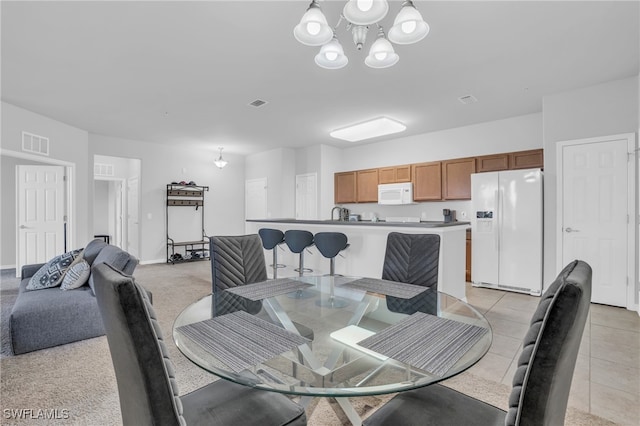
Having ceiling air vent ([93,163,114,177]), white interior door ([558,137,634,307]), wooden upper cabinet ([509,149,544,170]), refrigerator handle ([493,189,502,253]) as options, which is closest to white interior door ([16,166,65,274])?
ceiling air vent ([93,163,114,177])

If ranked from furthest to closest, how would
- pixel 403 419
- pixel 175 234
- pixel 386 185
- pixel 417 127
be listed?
pixel 175 234 → pixel 386 185 → pixel 417 127 → pixel 403 419

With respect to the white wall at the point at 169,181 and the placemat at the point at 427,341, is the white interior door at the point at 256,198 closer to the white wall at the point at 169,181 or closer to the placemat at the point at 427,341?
the white wall at the point at 169,181

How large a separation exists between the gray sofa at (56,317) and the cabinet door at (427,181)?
4810 mm

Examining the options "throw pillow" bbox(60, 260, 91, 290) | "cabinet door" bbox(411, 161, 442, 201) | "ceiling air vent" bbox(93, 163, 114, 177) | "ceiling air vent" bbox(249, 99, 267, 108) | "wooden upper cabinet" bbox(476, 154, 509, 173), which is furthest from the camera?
"ceiling air vent" bbox(93, 163, 114, 177)

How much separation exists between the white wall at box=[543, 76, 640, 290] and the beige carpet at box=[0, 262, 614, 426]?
9.80 feet

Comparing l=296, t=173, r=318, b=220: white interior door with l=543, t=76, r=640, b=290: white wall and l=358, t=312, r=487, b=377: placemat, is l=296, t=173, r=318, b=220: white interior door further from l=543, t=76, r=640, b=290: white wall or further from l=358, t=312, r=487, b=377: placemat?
l=358, t=312, r=487, b=377: placemat

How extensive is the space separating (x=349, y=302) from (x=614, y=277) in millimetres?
3857

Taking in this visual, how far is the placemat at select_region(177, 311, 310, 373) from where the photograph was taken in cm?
104

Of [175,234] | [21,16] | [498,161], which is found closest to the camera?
[21,16]

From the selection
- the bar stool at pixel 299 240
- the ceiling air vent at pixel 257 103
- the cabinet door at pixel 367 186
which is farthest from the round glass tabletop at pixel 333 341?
the cabinet door at pixel 367 186

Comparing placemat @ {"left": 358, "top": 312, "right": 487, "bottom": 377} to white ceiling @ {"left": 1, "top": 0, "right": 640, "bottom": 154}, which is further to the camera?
white ceiling @ {"left": 1, "top": 0, "right": 640, "bottom": 154}

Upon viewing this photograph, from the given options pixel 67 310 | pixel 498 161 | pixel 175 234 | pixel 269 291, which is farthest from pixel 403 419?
pixel 175 234

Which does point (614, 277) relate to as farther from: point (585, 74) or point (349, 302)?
point (349, 302)

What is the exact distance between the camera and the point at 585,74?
342 centimetres
